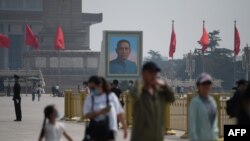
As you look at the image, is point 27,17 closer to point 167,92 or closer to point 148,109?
point 167,92

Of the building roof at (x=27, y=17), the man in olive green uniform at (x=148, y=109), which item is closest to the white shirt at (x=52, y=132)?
the man in olive green uniform at (x=148, y=109)

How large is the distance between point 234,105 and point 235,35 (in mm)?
48706

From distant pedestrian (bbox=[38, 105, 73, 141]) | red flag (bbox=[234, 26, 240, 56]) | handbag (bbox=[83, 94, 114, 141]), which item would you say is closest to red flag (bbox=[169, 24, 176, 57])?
→ red flag (bbox=[234, 26, 240, 56])

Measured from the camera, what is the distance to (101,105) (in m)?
12.0

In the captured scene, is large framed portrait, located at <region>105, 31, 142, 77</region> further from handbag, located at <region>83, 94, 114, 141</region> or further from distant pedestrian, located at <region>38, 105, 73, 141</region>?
handbag, located at <region>83, 94, 114, 141</region>

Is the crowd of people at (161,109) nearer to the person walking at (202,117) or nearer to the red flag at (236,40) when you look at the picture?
the person walking at (202,117)

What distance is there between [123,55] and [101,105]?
66.2 feet

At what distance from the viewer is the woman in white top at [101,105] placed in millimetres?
11914

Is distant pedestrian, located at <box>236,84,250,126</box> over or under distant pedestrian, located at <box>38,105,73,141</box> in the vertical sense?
over

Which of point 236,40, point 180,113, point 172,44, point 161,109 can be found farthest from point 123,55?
point 172,44

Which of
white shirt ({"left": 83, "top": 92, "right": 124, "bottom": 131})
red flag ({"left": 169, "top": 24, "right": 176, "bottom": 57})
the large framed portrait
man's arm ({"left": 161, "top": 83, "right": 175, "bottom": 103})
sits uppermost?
red flag ({"left": 169, "top": 24, "right": 176, "bottom": 57})

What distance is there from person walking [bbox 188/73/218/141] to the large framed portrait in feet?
70.4

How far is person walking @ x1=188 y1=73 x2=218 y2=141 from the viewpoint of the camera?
10.5 m

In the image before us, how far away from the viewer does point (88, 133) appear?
12.0 metres
